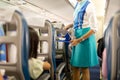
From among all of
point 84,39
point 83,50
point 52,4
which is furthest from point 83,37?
point 52,4

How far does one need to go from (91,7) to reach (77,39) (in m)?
0.47

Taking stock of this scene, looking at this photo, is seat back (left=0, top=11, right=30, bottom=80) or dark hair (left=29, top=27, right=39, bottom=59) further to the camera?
dark hair (left=29, top=27, right=39, bottom=59)

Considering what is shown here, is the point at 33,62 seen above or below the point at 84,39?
below

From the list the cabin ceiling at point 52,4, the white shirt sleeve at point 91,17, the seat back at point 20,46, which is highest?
the cabin ceiling at point 52,4

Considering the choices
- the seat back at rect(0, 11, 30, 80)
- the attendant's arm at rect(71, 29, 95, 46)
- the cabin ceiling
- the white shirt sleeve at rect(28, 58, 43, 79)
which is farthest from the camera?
the cabin ceiling

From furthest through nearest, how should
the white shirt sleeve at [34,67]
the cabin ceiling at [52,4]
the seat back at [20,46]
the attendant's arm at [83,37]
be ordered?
the cabin ceiling at [52,4] → the attendant's arm at [83,37] → the white shirt sleeve at [34,67] → the seat back at [20,46]

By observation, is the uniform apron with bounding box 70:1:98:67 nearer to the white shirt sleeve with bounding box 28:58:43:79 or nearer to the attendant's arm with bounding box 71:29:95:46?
the attendant's arm with bounding box 71:29:95:46

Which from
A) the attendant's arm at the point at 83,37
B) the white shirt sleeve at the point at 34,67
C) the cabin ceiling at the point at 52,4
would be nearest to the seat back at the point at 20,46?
the white shirt sleeve at the point at 34,67

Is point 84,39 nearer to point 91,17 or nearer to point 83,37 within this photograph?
point 83,37

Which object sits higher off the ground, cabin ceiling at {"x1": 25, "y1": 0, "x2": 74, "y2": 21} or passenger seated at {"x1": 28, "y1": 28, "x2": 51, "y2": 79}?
cabin ceiling at {"x1": 25, "y1": 0, "x2": 74, "y2": 21}

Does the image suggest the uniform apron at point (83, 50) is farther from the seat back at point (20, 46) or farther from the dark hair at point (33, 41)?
the seat back at point (20, 46)

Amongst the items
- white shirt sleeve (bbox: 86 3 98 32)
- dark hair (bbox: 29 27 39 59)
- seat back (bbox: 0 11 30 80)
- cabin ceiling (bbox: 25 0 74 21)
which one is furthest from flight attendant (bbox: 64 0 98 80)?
seat back (bbox: 0 11 30 80)

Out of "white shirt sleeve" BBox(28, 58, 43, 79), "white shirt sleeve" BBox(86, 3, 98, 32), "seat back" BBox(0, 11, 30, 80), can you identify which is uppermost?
"white shirt sleeve" BBox(86, 3, 98, 32)

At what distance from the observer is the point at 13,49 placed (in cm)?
128
